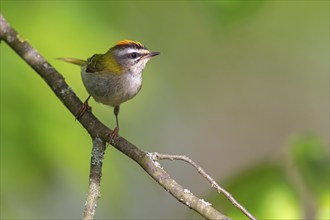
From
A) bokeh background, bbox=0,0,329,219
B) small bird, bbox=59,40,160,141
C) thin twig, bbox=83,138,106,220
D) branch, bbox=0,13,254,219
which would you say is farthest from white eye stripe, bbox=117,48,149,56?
thin twig, bbox=83,138,106,220

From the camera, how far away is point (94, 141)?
7.61ft

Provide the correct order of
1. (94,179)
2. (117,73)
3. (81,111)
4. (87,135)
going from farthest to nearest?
1. (117,73)
2. (87,135)
3. (81,111)
4. (94,179)

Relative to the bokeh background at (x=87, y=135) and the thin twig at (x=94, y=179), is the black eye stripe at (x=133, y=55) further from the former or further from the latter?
the thin twig at (x=94, y=179)

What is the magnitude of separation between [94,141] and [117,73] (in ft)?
5.43

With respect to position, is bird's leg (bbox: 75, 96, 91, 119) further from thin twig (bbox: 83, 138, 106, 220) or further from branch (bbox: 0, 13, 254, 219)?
thin twig (bbox: 83, 138, 106, 220)

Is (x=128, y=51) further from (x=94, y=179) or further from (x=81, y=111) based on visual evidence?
(x=94, y=179)

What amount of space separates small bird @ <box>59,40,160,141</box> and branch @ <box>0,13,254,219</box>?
0.79 metres

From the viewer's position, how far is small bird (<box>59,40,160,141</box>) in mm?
3508

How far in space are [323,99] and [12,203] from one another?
7.27m

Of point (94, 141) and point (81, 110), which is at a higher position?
point (81, 110)

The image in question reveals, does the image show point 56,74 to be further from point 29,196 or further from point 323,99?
point 323,99

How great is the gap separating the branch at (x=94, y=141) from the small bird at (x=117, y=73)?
2.60 feet

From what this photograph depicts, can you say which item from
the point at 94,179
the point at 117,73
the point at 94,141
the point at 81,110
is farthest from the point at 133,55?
the point at 94,179

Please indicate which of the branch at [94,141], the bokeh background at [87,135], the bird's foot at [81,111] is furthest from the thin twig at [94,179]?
the bokeh background at [87,135]
